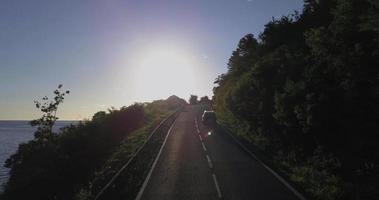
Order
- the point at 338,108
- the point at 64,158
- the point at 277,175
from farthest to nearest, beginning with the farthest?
the point at 64,158
the point at 277,175
the point at 338,108

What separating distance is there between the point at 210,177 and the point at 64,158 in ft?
75.1

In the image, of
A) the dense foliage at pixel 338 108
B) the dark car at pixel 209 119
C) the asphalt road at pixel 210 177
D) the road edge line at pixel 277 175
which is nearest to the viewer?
the dense foliage at pixel 338 108

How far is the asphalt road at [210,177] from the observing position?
698 inches

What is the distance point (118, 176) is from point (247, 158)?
29.1 ft

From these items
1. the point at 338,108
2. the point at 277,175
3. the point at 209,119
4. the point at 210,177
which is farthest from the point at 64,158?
the point at 338,108

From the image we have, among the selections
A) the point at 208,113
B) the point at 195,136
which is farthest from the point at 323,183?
the point at 208,113

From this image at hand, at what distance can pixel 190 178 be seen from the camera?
835 inches

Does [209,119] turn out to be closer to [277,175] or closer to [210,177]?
[277,175]

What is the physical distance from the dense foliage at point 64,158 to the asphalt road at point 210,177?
Result: 18.7ft

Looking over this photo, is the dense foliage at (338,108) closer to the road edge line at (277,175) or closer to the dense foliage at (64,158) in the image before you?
the road edge line at (277,175)

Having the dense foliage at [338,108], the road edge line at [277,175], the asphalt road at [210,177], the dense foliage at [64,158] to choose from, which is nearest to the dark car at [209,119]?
the dense foliage at [64,158]

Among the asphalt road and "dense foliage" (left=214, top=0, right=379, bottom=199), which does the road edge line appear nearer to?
the asphalt road

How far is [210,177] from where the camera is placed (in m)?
21.3

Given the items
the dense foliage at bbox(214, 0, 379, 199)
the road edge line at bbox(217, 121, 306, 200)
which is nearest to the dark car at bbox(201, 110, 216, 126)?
the road edge line at bbox(217, 121, 306, 200)
